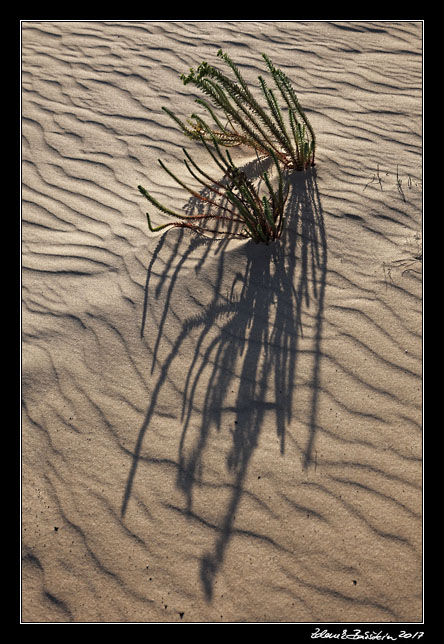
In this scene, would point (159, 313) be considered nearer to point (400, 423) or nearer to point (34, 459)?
point (34, 459)

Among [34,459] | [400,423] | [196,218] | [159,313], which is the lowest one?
[34,459]

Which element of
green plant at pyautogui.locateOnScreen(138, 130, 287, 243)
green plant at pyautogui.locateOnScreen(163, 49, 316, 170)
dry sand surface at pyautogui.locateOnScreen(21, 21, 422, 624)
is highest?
green plant at pyautogui.locateOnScreen(163, 49, 316, 170)

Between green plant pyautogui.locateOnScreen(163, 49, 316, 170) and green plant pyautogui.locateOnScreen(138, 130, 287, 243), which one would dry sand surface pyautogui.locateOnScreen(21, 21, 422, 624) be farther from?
green plant pyautogui.locateOnScreen(163, 49, 316, 170)

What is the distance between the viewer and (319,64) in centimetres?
454

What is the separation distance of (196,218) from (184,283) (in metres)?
0.51

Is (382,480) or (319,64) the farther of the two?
(319,64)

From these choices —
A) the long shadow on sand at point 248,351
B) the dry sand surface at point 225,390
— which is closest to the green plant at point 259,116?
the dry sand surface at point 225,390

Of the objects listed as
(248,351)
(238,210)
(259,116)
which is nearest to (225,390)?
(248,351)

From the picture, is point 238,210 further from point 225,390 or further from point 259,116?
point 225,390

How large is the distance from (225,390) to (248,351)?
0.26m

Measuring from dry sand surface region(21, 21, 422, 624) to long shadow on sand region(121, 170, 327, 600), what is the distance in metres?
0.01

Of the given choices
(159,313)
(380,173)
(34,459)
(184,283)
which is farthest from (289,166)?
(34,459)

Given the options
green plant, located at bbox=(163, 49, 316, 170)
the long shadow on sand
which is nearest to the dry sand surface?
the long shadow on sand

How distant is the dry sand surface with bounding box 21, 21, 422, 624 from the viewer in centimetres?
192
